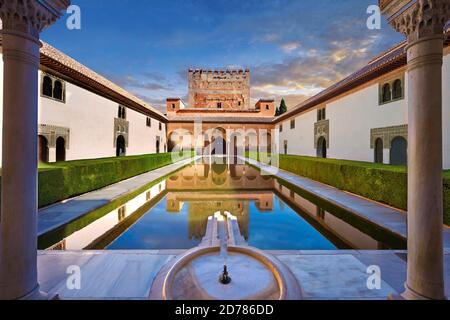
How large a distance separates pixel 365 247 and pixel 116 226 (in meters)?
5.20

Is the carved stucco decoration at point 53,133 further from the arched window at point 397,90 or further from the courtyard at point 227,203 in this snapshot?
the arched window at point 397,90

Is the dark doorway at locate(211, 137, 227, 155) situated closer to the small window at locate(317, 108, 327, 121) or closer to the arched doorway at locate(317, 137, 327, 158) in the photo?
the arched doorway at locate(317, 137, 327, 158)

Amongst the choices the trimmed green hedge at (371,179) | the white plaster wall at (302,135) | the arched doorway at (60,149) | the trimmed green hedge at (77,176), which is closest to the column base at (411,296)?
the trimmed green hedge at (371,179)

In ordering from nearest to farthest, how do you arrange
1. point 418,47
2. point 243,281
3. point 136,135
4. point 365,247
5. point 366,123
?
point 243,281
point 418,47
point 365,247
point 366,123
point 136,135

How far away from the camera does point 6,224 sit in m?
2.23

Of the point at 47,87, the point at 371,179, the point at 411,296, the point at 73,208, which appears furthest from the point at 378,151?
the point at 47,87

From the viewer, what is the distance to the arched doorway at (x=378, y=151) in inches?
402

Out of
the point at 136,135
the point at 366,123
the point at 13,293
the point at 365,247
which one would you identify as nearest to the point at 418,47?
the point at 365,247

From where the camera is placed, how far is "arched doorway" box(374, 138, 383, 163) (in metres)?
10.2

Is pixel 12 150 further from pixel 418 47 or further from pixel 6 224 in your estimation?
pixel 418 47

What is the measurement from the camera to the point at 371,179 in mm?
7418

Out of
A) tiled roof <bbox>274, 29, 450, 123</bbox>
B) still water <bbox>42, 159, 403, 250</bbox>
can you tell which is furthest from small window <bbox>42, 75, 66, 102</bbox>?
tiled roof <bbox>274, 29, 450, 123</bbox>

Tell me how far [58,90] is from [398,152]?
13.6 meters

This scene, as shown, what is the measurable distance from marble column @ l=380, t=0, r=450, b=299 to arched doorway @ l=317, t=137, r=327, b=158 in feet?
46.8
